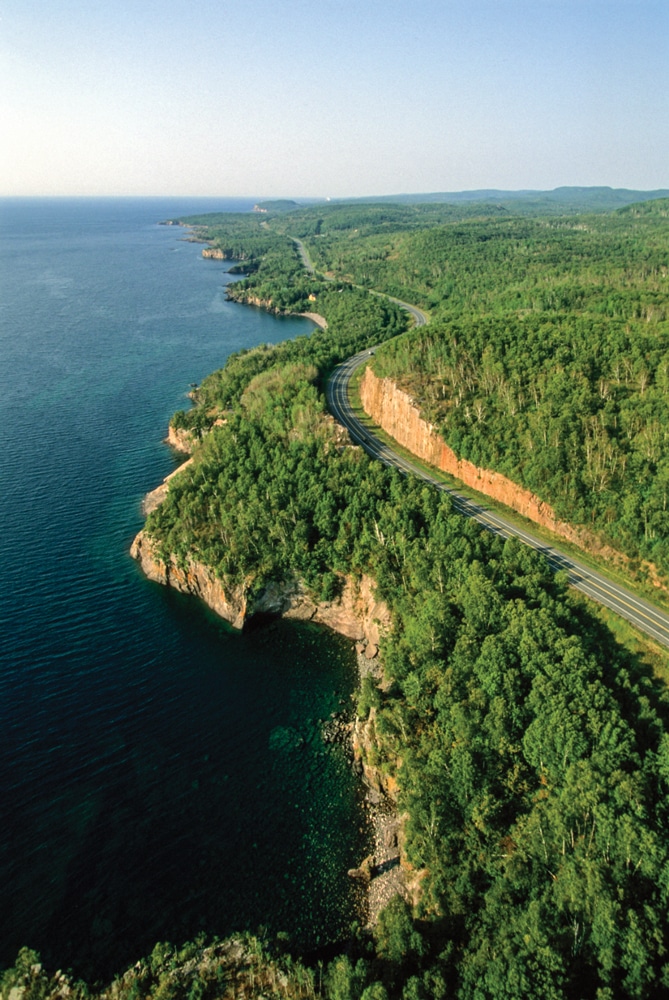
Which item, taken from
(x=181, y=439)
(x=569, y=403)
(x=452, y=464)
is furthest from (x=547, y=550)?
(x=181, y=439)

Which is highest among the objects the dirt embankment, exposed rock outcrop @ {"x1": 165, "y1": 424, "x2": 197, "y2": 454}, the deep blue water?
the dirt embankment

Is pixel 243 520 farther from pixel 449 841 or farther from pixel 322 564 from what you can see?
pixel 449 841

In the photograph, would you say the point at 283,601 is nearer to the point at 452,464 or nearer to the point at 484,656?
the point at 484,656

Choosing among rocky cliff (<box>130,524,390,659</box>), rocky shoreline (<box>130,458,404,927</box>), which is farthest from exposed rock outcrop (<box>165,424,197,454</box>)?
rocky cliff (<box>130,524,390,659</box>)

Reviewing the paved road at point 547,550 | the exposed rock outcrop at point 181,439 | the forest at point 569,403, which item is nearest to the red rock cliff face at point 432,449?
the forest at point 569,403

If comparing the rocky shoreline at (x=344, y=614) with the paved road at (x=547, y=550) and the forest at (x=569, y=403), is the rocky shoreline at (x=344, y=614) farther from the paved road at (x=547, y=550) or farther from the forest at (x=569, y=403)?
the forest at (x=569, y=403)

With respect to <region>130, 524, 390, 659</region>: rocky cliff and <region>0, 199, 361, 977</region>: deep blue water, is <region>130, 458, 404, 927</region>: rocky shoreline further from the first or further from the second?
<region>0, 199, 361, 977</region>: deep blue water

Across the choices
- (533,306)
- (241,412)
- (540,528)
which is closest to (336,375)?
(241,412)
